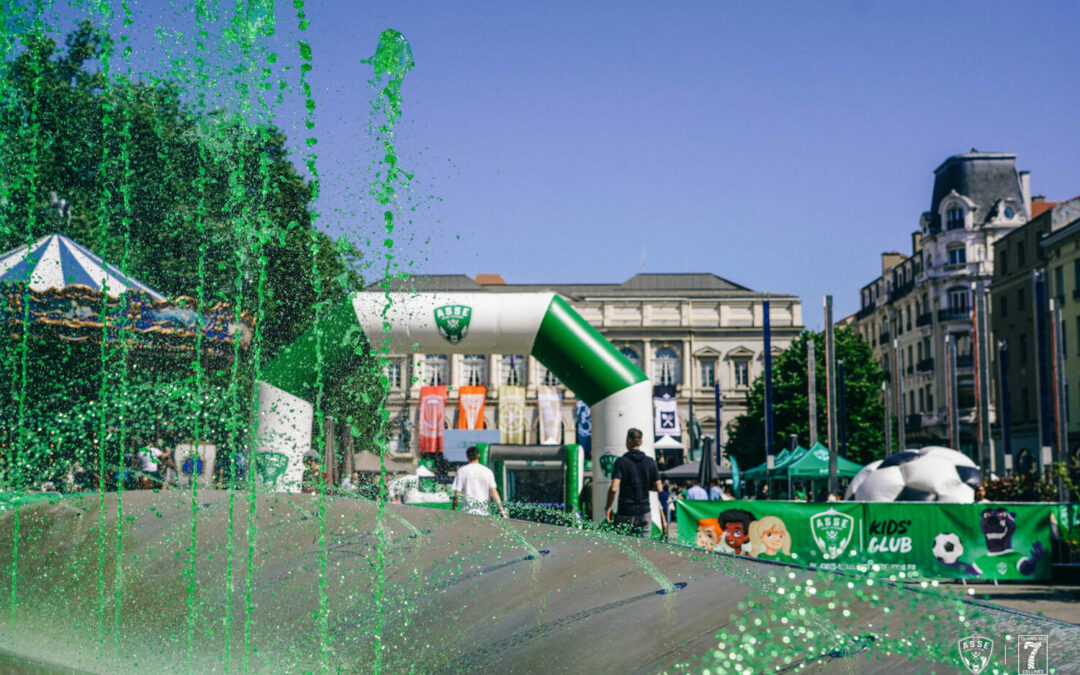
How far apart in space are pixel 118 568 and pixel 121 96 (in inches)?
827

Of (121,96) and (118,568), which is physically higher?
(121,96)

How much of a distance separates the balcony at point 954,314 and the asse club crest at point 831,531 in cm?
6141

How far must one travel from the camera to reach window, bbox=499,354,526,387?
87562 mm

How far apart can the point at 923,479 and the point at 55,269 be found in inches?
506

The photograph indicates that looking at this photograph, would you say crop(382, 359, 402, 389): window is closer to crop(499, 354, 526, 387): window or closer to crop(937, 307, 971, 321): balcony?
crop(499, 354, 526, 387): window

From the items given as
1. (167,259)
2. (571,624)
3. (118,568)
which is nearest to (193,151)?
(167,259)

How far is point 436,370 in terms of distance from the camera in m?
83.2

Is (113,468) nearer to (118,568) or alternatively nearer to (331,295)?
(331,295)

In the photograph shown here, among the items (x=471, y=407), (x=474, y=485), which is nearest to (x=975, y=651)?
(x=474, y=485)

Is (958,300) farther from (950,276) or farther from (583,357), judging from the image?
(583,357)

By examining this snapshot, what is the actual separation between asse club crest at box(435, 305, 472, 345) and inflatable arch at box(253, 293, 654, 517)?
1cm

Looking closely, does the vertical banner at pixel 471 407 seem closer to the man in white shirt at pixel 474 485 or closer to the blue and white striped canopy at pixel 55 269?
the blue and white striped canopy at pixel 55 269

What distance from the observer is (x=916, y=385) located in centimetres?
7644

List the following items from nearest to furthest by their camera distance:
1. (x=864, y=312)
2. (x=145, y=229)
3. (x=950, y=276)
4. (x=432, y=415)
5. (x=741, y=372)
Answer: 1. (x=145, y=229)
2. (x=432, y=415)
3. (x=950, y=276)
4. (x=741, y=372)
5. (x=864, y=312)
